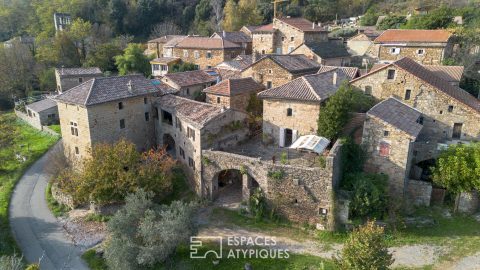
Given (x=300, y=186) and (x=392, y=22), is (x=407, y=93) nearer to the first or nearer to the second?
(x=300, y=186)

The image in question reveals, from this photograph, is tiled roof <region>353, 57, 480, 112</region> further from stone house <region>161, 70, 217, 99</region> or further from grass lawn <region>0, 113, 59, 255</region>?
grass lawn <region>0, 113, 59, 255</region>

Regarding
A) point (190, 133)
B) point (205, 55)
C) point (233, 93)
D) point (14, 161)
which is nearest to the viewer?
point (190, 133)

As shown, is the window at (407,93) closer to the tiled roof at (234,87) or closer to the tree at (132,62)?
the tiled roof at (234,87)

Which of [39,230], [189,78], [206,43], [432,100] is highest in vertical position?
[206,43]

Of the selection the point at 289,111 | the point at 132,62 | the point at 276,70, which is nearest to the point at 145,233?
the point at 289,111

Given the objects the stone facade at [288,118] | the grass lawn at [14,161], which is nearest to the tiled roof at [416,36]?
the stone facade at [288,118]

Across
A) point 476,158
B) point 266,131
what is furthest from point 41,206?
point 476,158
